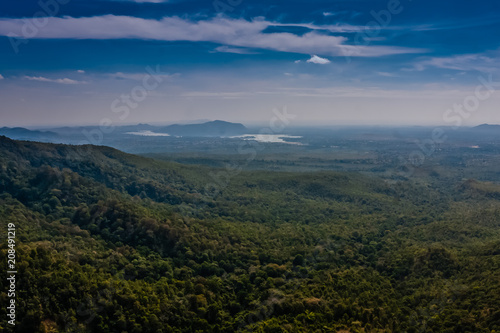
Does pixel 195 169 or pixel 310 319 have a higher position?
pixel 195 169

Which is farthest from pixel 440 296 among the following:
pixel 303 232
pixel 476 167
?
pixel 476 167

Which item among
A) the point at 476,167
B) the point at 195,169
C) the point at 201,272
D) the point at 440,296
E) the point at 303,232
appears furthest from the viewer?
the point at 476,167

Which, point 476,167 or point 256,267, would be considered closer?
point 256,267

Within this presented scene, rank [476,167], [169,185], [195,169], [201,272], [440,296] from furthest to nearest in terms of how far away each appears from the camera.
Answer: [476,167] < [195,169] < [169,185] < [201,272] < [440,296]

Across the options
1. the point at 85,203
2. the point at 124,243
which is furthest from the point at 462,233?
the point at 85,203

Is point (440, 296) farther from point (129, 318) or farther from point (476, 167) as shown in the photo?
point (476, 167)

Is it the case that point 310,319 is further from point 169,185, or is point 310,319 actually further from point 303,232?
point 169,185

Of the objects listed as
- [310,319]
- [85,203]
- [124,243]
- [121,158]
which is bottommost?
[310,319]
